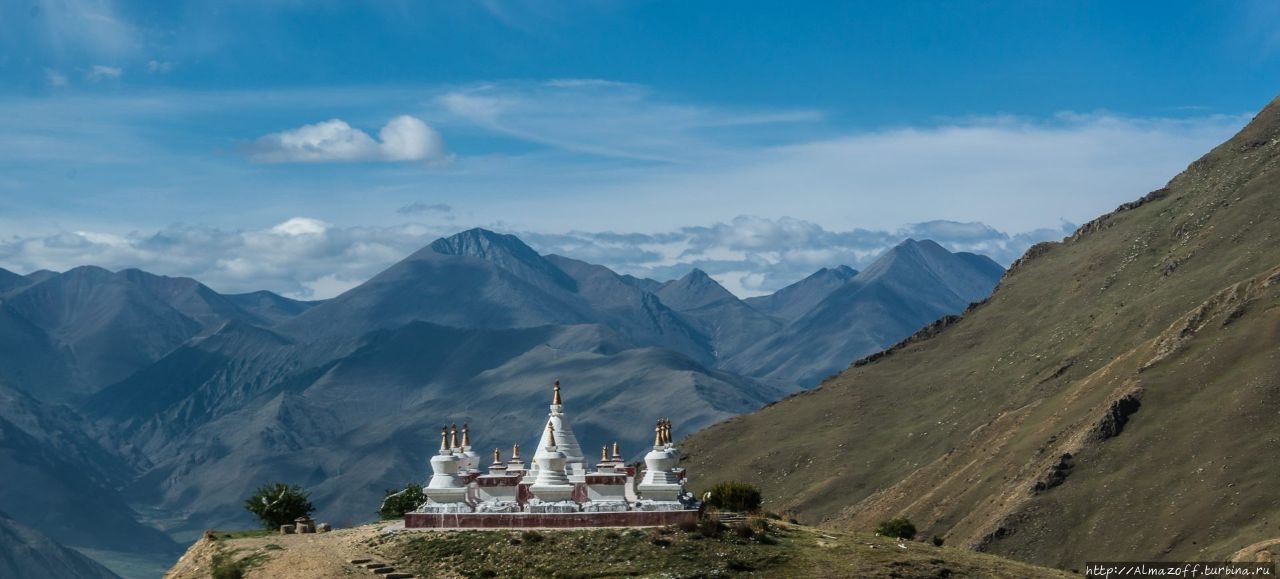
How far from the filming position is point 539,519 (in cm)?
8812

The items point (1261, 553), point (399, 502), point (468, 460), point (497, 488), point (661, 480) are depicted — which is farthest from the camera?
point (399, 502)

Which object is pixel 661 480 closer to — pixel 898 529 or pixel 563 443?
pixel 563 443

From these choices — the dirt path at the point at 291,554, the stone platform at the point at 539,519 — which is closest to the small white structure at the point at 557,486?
the stone platform at the point at 539,519

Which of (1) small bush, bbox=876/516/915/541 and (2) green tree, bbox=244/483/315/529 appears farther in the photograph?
(1) small bush, bbox=876/516/915/541

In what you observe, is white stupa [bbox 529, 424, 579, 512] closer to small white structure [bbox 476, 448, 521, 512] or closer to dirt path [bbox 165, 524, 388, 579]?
small white structure [bbox 476, 448, 521, 512]

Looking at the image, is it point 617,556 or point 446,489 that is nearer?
point 617,556

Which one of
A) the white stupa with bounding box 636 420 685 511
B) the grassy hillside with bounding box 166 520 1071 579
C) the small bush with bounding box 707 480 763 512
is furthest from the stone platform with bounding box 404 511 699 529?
the small bush with bounding box 707 480 763 512

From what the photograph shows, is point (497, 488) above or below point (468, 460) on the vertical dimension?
below

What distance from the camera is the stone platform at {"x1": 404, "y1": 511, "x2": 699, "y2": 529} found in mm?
86812

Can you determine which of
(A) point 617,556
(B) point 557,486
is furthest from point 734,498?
(A) point 617,556

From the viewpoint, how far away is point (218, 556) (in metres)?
91.6

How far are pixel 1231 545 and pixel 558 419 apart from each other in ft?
217

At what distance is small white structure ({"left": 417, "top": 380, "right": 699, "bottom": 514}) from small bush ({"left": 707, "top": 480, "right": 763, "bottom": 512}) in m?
11.2

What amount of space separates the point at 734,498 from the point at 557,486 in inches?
722
